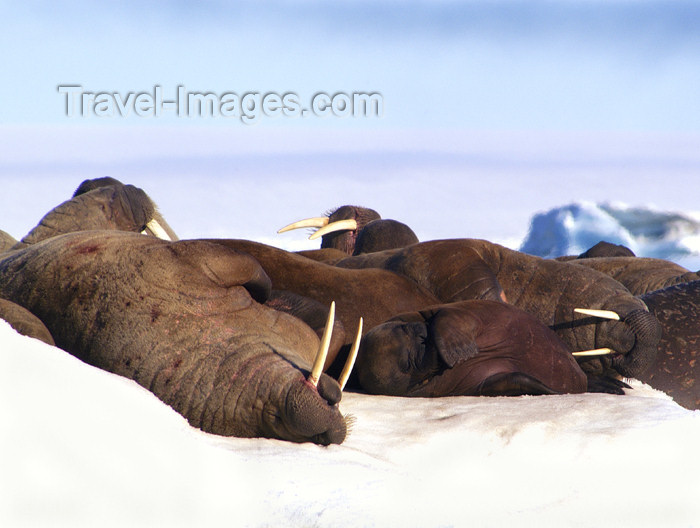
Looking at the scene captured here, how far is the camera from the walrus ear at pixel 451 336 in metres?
5.00

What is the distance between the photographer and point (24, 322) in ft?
12.8

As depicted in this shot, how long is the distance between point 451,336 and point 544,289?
1.93m

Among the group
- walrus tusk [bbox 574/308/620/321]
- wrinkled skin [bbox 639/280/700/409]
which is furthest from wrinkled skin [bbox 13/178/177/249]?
wrinkled skin [bbox 639/280/700/409]

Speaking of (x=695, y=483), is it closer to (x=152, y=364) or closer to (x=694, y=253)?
(x=152, y=364)

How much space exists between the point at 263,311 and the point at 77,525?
6.70 feet

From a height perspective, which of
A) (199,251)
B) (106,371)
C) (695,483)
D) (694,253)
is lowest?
(694,253)

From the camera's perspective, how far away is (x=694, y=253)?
15242 millimetres

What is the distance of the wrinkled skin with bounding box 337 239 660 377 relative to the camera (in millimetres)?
6184

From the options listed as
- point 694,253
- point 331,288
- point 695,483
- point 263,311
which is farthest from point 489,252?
point 694,253

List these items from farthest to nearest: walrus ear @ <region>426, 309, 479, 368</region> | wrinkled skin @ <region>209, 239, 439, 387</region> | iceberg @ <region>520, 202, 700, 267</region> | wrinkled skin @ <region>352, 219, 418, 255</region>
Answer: iceberg @ <region>520, 202, 700, 267</region>
wrinkled skin @ <region>352, 219, 418, 255</region>
wrinkled skin @ <region>209, 239, 439, 387</region>
walrus ear @ <region>426, 309, 479, 368</region>

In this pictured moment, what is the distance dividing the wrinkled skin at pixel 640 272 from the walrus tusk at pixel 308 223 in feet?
9.83

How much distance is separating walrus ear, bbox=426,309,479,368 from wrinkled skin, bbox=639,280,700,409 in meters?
1.80

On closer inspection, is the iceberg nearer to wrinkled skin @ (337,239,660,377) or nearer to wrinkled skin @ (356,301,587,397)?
wrinkled skin @ (337,239,660,377)

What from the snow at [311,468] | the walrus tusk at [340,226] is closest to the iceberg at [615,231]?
the walrus tusk at [340,226]
